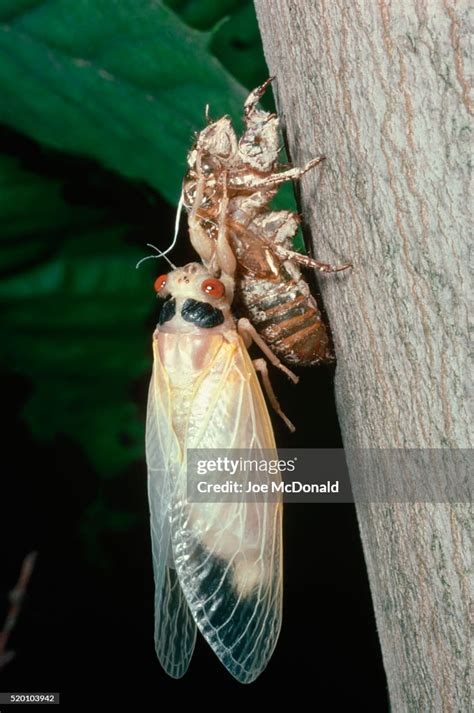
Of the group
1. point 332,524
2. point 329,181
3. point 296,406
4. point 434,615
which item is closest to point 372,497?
point 434,615

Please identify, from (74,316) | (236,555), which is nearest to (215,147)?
(74,316)

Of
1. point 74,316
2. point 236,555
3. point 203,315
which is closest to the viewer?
point 236,555

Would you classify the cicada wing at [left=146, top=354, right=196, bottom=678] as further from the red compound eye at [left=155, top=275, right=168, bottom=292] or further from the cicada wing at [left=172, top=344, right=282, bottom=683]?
the red compound eye at [left=155, top=275, right=168, bottom=292]

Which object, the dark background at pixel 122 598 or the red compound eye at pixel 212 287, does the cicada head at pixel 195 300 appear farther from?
the dark background at pixel 122 598

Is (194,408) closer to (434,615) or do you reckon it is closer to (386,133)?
(434,615)

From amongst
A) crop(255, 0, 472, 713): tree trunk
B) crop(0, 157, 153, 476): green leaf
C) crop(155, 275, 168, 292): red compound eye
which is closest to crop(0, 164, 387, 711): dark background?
crop(0, 157, 153, 476): green leaf

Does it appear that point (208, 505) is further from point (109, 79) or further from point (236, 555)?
point (109, 79)

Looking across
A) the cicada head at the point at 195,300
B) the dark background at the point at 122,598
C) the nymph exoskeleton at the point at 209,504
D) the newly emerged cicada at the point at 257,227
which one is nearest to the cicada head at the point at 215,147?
the newly emerged cicada at the point at 257,227
